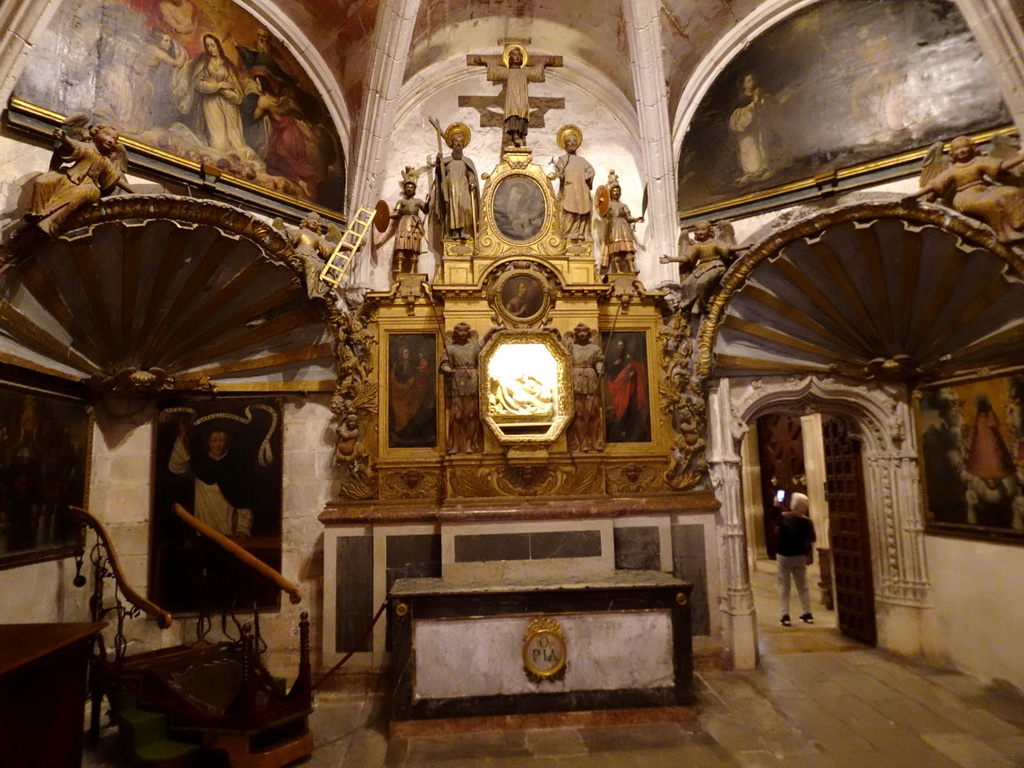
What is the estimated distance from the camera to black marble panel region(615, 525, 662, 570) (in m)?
6.94

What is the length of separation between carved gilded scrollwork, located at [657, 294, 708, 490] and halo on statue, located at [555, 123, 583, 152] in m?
2.47

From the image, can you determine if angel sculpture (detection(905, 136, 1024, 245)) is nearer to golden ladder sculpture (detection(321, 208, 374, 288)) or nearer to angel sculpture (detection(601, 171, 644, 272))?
angel sculpture (detection(601, 171, 644, 272))

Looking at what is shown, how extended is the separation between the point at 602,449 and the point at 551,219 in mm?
2730

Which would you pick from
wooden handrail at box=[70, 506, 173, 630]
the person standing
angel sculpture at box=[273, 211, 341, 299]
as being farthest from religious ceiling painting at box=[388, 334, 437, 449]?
the person standing

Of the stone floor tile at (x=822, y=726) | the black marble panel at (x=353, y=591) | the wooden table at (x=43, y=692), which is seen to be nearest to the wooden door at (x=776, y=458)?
the stone floor tile at (x=822, y=726)

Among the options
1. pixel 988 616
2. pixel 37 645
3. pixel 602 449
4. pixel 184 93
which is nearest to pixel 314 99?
pixel 184 93

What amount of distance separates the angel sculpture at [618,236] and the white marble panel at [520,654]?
4122 millimetres

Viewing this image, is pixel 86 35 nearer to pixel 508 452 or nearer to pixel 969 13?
pixel 508 452

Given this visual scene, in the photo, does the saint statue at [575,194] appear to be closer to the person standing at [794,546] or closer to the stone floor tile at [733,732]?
the person standing at [794,546]

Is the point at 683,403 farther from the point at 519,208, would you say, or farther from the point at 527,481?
the point at 519,208

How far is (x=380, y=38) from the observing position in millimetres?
7719

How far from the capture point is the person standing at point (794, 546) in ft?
26.9

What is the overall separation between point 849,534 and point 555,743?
16.2ft

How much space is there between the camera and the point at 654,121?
7973 mm
